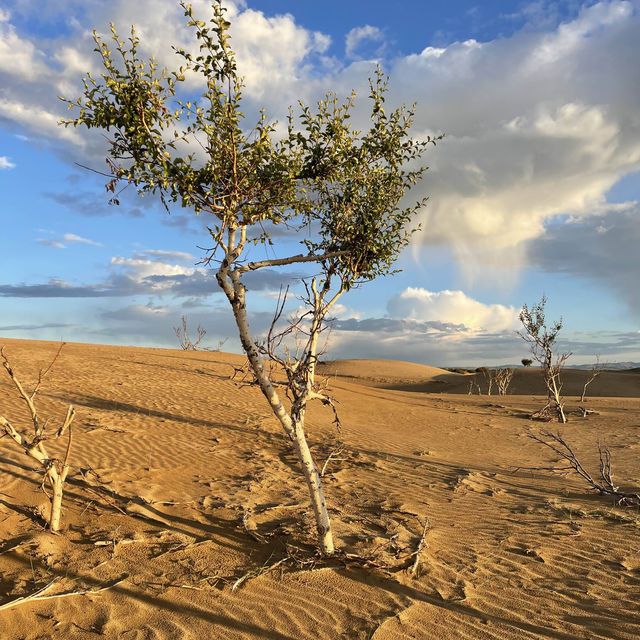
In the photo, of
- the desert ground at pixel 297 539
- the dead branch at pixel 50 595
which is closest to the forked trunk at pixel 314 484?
the desert ground at pixel 297 539

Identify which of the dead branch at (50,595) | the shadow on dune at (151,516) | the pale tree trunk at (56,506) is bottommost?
the dead branch at (50,595)

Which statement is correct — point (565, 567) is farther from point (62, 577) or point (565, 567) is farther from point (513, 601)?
point (62, 577)

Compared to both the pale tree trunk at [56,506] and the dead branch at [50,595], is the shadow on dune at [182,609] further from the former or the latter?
the pale tree trunk at [56,506]

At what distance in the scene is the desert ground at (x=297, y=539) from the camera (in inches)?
185

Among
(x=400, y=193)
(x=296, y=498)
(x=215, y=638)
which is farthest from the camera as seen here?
(x=400, y=193)

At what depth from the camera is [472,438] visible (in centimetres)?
1405

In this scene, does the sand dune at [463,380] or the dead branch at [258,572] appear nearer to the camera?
the dead branch at [258,572]

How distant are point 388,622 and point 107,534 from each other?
3.74 m

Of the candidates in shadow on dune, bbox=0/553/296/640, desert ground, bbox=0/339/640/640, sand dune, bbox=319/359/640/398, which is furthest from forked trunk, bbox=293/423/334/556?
sand dune, bbox=319/359/640/398

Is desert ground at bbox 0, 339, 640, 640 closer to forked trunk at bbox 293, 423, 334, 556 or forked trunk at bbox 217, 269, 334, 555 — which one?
forked trunk at bbox 293, 423, 334, 556

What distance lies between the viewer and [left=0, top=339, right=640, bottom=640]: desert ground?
470cm

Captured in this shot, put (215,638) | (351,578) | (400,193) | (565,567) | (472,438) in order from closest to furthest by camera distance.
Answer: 1. (215,638)
2. (351,578)
3. (565,567)
4. (400,193)
5. (472,438)

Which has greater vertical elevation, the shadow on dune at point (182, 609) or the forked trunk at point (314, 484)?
the forked trunk at point (314, 484)

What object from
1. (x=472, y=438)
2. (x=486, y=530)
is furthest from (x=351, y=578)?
(x=472, y=438)
